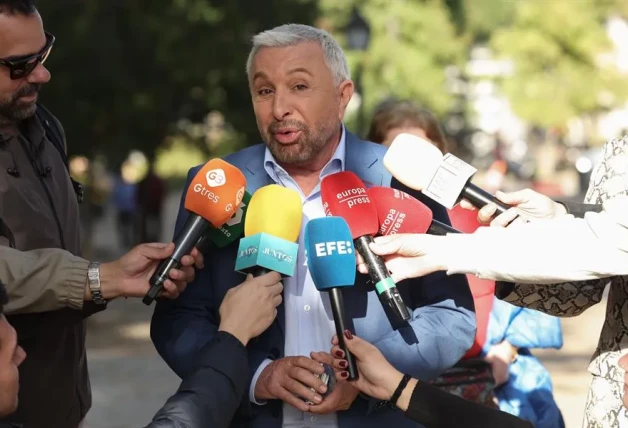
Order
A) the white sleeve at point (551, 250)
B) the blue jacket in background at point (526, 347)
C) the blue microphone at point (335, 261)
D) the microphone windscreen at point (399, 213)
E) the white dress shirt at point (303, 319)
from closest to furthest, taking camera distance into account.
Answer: the white sleeve at point (551, 250) → the blue microphone at point (335, 261) → the microphone windscreen at point (399, 213) → the white dress shirt at point (303, 319) → the blue jacket in background at point (526, 347)

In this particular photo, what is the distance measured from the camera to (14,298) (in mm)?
3449

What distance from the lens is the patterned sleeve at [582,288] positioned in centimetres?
354

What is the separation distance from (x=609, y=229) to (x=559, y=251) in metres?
0.15

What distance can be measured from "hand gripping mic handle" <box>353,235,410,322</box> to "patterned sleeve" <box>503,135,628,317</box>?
0.45 m

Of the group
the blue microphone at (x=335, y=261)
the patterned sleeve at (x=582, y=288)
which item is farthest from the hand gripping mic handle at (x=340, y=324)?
the patterned sleeve at (x=582, y=288)

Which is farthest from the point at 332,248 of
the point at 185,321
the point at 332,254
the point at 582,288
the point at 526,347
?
the point at 526,347

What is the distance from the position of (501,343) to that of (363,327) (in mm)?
1803

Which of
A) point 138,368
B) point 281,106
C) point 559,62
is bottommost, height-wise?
point 138,368

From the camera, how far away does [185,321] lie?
3.72 meters

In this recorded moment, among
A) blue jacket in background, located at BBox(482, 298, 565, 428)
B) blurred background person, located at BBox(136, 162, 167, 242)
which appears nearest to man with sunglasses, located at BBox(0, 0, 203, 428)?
blue jacket in background, located at BBox(482, 298, 565, 428)

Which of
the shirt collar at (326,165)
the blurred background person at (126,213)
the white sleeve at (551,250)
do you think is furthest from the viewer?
the blurred background person at (126,213)

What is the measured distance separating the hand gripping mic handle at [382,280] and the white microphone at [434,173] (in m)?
0.27

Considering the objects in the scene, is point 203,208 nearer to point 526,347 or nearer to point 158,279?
point 158,279

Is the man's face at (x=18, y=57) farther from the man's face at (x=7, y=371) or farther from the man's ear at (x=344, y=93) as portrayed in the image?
the man's face at (x=7, y=371)
